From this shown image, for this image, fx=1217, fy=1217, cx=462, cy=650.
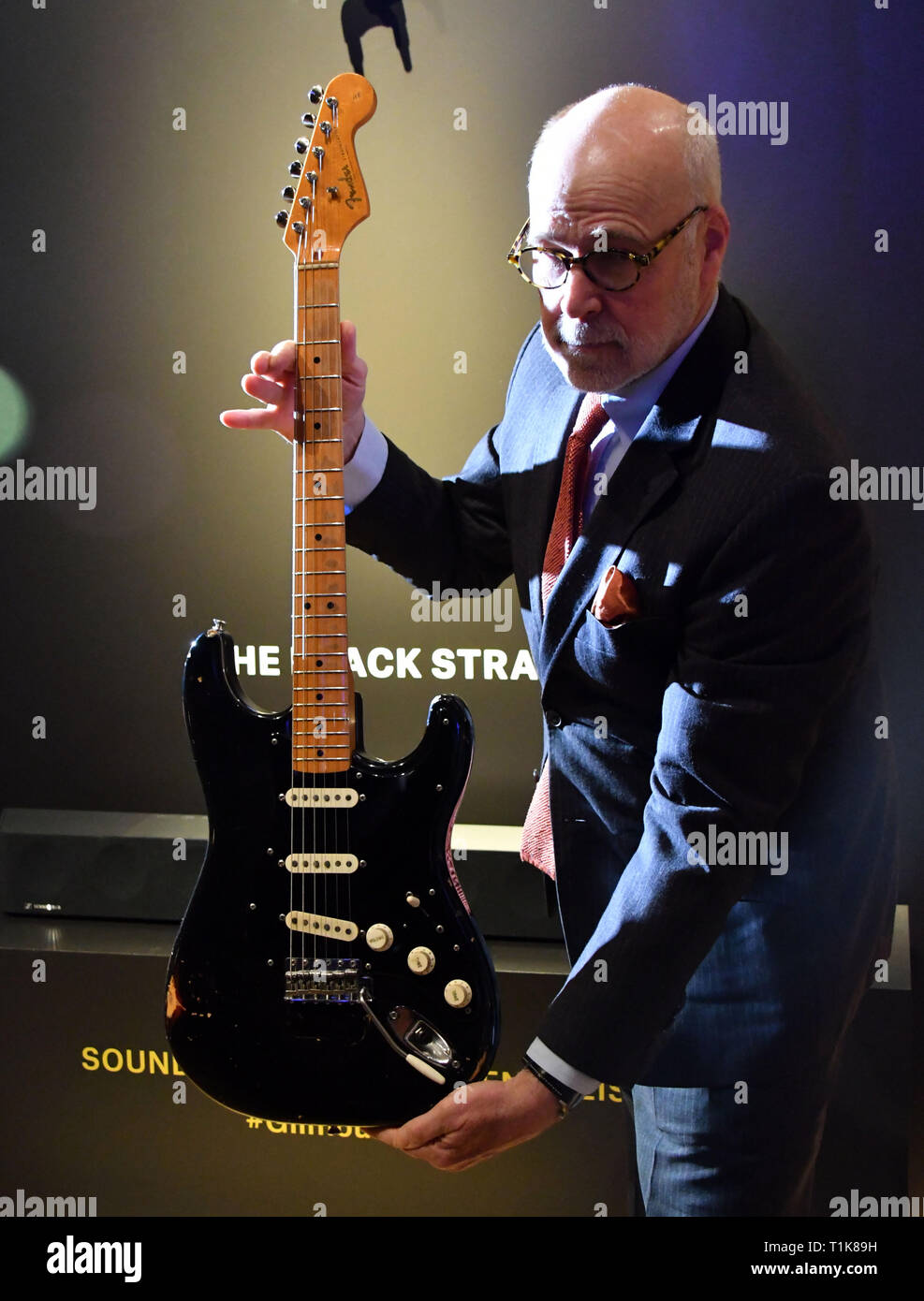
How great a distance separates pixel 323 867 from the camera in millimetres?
1675

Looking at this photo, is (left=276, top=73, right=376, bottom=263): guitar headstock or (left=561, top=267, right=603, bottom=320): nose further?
(left=276, top=73, right=376, bottom=263): guitar headstock

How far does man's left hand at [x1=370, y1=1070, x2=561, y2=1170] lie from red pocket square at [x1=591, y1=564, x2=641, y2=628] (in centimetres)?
61

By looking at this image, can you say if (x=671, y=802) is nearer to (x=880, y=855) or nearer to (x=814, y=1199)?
(x=880, y=855)

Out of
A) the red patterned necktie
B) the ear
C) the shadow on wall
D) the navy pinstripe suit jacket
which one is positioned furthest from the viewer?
the shadow on wall

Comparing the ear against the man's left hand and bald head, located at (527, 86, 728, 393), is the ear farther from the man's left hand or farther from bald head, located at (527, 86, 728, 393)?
the man's left hand

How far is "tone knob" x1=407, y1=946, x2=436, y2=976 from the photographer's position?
64.8 inches

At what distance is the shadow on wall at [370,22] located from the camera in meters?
2.64

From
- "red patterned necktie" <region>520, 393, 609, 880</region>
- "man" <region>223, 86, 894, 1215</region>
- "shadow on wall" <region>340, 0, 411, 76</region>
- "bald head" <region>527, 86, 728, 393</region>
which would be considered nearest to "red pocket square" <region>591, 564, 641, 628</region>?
"man" <region>223, 86, 894, 1215</region>

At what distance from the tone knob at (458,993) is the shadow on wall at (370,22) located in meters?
1.99

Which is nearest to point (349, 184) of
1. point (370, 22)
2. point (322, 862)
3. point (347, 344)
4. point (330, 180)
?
point (330, 180)

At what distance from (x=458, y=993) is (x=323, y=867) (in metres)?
0.25

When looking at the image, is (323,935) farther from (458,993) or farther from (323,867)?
(458,993)

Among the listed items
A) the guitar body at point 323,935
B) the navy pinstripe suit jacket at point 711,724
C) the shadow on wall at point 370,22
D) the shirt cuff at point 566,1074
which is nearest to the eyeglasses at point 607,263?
the navy pinstripe suit jacket at point 711,724

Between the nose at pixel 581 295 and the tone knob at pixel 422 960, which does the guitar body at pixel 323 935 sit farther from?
the nose at pixel 581 295
